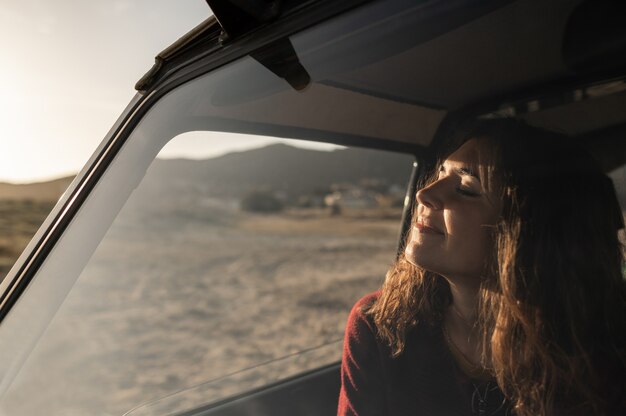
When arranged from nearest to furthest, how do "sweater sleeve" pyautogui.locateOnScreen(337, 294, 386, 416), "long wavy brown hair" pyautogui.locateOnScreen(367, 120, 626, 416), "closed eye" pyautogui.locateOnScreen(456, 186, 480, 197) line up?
"long wavy brown hair" pyautogui.locateOnScreen(367, 120, 626, 416) < "closed eye" pyautogui.locateOnScreen(456, 186, 480, 197) < "sweater sleeve" pyautogui.locateOnScreen(337, 294, 386, 416)

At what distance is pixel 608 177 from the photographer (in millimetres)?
697

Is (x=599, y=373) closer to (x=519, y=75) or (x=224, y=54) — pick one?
(x=519, y=75)

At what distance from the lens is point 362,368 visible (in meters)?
1.07

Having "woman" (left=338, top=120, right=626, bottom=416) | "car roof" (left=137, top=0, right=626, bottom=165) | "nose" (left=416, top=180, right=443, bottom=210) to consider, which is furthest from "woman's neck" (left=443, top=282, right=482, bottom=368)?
"car roof" (left=137, top=0, right=626, bottom=165)

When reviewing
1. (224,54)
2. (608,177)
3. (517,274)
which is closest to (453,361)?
(517,274)

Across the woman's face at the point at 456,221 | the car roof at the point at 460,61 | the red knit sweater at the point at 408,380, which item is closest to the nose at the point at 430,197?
the woman's face at the point at 456,221

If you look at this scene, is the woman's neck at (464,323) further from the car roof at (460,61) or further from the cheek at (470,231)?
the car roof at (460,61)

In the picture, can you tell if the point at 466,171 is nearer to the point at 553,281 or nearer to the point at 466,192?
the point at 466,192

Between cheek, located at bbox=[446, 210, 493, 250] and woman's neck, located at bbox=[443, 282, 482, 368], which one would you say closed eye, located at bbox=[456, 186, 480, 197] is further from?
woman's neck, located at bbox=[443, 282, 482, 368]

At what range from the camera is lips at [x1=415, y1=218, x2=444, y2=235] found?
2.76 feet

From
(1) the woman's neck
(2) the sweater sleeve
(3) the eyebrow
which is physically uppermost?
(3) the eyebrow

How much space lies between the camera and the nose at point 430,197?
84 cm

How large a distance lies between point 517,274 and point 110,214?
914 millimetres

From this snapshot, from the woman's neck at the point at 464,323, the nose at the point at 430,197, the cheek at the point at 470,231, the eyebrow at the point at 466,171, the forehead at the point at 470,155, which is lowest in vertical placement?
the woman's neck at the point at 464,323
